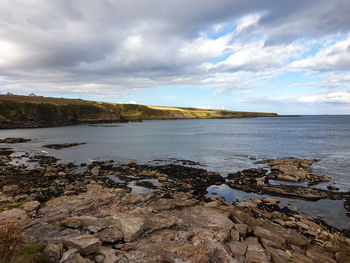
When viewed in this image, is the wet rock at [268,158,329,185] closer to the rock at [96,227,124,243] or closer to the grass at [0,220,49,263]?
the rock at [96,227,124,243]

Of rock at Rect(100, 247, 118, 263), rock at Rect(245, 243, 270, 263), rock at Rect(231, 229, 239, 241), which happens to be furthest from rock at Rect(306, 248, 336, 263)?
rock at Rect(100, 247, 118, 263)

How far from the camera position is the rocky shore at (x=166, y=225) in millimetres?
11633

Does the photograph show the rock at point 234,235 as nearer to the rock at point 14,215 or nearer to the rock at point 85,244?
the rock at point 85,244

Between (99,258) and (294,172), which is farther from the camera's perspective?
(294,172)

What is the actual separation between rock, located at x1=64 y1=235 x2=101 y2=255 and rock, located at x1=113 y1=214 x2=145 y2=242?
7.02 ft

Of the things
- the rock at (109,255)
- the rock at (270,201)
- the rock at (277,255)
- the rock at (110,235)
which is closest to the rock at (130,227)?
the rock at (110,235)


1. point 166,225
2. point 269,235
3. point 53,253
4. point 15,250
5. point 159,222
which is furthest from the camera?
point 159,222

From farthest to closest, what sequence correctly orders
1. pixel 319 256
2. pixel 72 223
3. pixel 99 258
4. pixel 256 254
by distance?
pixel 72 223 < pixel 319 256 < pixel 256 254 < pixel 99 258

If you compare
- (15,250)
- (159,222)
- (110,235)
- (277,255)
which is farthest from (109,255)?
(277,255)

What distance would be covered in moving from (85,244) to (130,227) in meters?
3.32

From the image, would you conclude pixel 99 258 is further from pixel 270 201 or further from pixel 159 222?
pixel 270 201

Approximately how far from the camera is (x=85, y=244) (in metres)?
Answer: 10.8

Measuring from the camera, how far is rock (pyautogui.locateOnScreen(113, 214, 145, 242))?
13.0 m

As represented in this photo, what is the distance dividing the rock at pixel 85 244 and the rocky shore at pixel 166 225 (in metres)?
0.04
